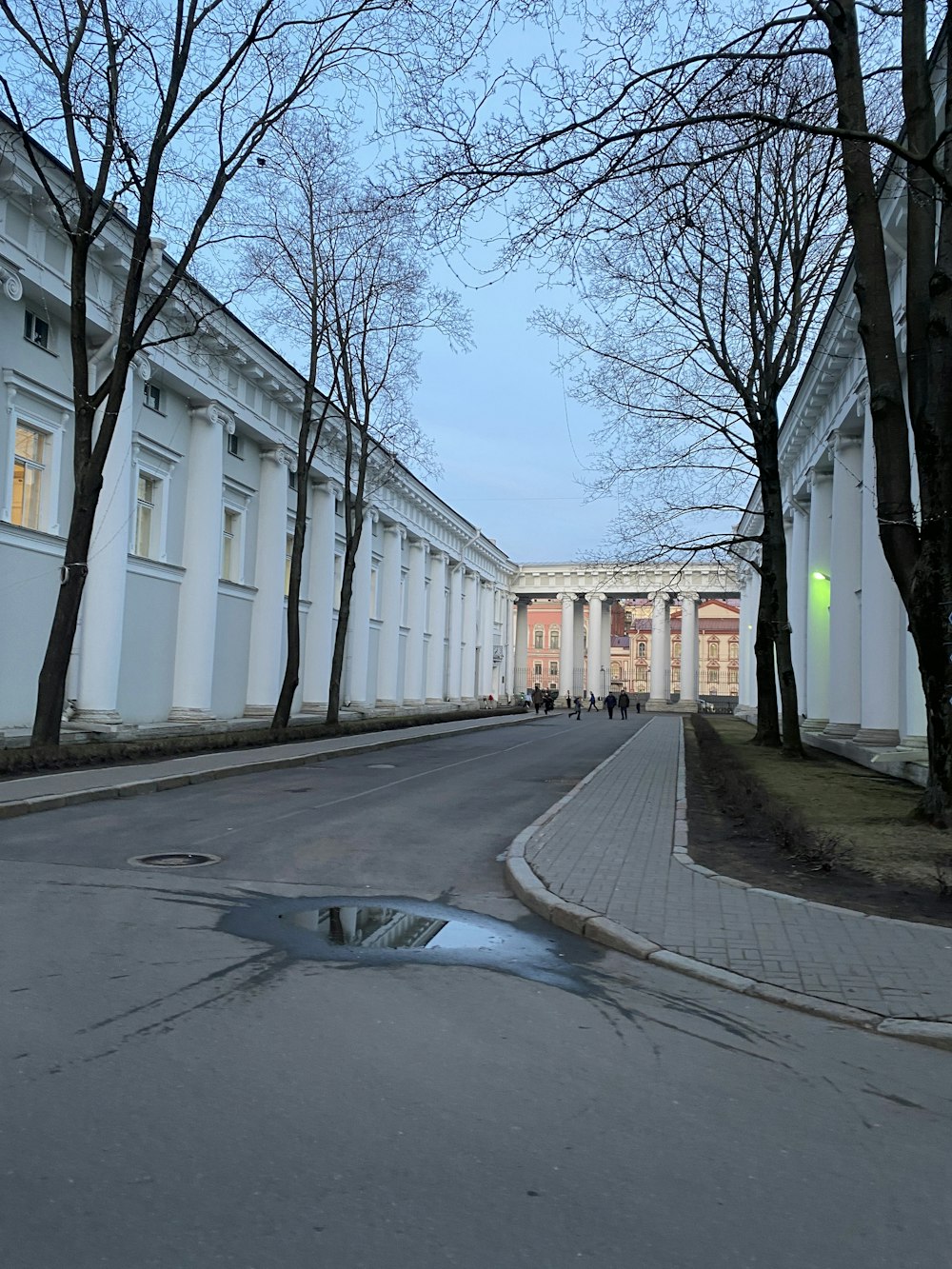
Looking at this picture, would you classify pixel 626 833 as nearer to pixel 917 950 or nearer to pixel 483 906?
pixel 483 906

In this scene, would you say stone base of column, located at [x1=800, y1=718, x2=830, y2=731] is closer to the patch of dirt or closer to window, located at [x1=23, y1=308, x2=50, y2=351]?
the patch of dirt

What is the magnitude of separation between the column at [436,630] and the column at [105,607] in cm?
3419

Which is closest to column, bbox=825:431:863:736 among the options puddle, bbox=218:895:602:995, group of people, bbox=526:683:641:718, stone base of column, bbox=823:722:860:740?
stone base of column, bbox=823:722:860:740

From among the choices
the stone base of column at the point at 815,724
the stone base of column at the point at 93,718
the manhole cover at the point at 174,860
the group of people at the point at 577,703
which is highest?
the group of people at the point at 577,703

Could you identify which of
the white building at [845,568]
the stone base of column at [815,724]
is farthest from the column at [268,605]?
the stone base of column at [815,724]

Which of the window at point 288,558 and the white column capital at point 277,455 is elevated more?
the white column capital at point 277,455

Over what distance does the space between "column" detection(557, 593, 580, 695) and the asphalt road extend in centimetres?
8339

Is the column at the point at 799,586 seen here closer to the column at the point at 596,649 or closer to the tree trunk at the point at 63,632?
the tree trunk at the point at 63,632

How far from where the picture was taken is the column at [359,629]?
40625mm

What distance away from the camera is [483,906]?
7945mm

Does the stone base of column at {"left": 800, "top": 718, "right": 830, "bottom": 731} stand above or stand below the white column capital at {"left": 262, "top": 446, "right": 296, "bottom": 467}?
below

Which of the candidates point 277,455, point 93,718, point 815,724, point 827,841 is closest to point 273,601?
point 277,455

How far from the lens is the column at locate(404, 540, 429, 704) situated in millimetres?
50719

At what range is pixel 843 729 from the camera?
2597cm
